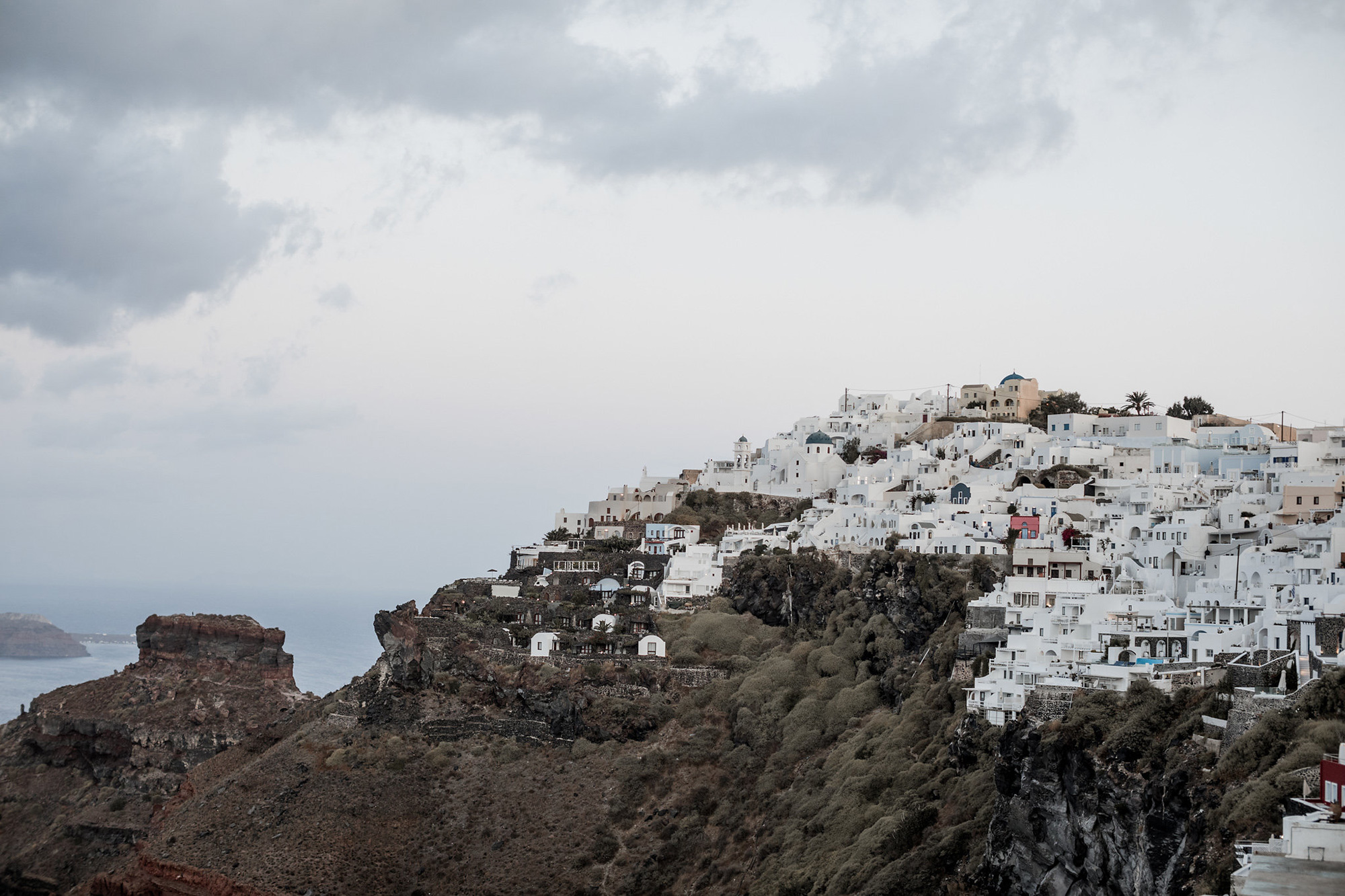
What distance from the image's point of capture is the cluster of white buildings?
48.0 metres

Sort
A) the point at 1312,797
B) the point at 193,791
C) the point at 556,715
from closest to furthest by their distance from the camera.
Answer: the point at 1312,797 < the point at 556,715 < the point at 193,791

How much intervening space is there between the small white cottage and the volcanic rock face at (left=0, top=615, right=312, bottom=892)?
18178 mm

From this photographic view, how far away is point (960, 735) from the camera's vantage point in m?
50.2

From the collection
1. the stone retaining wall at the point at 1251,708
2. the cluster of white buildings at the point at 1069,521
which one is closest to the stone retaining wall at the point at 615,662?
the cluster of white buildings at the point at 1069,521

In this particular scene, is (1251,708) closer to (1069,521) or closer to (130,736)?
(1069,521)

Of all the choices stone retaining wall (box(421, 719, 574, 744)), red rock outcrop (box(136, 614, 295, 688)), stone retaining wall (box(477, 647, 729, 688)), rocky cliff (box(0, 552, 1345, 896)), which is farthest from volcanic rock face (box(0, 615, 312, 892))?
stone retaining wall (box(477, 647, 729, 688))

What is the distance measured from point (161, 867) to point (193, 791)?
11.5 m

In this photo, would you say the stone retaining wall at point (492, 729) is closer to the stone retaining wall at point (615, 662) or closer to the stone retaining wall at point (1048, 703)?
the stone retaining wall at point (615, 662)

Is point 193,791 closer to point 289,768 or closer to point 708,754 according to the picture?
point 289,768

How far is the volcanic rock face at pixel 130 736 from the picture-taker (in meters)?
80.6

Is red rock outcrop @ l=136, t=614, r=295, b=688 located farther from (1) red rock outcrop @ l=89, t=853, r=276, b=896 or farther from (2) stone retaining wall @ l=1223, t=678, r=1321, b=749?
(2) stone retaining wall @ l=1223, t=678, r=1321, b=749

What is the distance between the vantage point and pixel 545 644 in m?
70.4

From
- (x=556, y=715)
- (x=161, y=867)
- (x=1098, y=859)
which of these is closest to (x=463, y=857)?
(x=556, y=715)

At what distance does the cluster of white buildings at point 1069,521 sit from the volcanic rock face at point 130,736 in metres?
21.8
